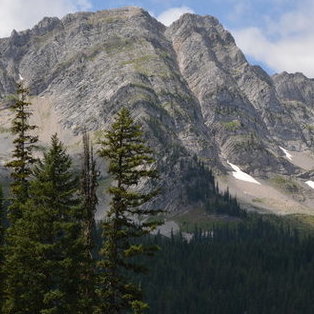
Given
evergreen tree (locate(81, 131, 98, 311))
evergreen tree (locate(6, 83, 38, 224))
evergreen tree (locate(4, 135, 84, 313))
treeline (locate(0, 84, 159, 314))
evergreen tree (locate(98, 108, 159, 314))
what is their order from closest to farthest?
evergreen tree (locate(81, 131, 98, 311))
evergreen tree (locate(98, 108, 159, 314))
treeline (locate(0, 84, 159, 314))
evergreen tree (locate(4, 135, 84, 313))
evergreen tree (locate(6, 83, 38, 224))

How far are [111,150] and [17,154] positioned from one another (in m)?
A: 11.9

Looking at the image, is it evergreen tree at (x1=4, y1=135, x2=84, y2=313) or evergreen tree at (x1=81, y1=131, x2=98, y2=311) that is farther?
evergreen tree at (x1=4, y1=135, x2=84, y2=313)

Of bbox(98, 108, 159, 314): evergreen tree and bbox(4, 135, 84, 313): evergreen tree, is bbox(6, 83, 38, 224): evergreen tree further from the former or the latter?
bbox(98, 108, 159, 314): evergreen tree

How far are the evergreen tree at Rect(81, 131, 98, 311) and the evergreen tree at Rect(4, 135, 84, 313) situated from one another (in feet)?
2.22

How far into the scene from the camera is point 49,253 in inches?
1388

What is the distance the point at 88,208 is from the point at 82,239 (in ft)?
10.4

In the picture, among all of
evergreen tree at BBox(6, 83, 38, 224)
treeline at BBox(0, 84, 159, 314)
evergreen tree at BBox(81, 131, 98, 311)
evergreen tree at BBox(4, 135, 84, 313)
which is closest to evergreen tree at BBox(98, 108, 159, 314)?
treeline at BBox(0, 84, 159, 314)

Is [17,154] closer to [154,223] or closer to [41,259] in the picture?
[41,259]

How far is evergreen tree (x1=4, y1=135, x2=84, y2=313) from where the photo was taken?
3431 centimetres

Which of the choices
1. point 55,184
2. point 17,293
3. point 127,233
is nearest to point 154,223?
point 127,233

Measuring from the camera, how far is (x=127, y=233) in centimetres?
3350

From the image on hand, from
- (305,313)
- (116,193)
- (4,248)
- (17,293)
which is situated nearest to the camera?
(116,193)

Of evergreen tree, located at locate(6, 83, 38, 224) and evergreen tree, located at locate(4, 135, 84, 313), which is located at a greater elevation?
evergreen tree, located at locate(6, 83, 38, 224)

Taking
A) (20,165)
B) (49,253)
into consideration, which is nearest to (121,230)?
(49,253)
